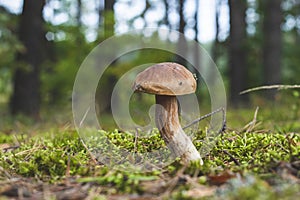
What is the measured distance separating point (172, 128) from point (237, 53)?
1011cm

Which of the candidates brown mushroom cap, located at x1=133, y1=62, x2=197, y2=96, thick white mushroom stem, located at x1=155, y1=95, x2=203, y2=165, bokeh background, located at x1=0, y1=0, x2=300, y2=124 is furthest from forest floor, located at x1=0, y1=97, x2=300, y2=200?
bokeh background, located at x1=0, y1=0, x2=300, y2=124

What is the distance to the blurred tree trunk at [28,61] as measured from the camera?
7617mm

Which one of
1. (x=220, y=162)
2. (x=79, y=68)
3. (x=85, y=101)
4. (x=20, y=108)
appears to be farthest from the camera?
(x=79, y=68)

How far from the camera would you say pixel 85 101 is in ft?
26.8

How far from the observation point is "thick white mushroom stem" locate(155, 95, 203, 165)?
2033 mm

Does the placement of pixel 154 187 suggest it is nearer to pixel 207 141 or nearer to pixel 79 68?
pixel 207 141

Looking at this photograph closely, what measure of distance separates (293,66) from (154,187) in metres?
12.4

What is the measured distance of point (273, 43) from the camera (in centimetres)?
927

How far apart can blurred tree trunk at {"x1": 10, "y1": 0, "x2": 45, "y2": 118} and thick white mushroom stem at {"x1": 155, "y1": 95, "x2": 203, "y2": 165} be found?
6096mm

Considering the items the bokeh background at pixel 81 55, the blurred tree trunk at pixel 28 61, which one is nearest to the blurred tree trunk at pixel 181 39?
the bokeh background at pixel 81 55

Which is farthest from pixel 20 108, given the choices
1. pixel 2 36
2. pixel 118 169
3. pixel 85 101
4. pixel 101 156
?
pixel 118 169

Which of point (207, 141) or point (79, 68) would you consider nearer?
point (207, 141)

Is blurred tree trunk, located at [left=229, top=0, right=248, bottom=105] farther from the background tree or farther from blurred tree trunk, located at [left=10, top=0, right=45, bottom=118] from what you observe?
blurred tree trunk, located at [left=10, top=0, right=45, bottom=118]

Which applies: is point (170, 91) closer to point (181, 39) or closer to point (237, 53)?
point (181, 39)
